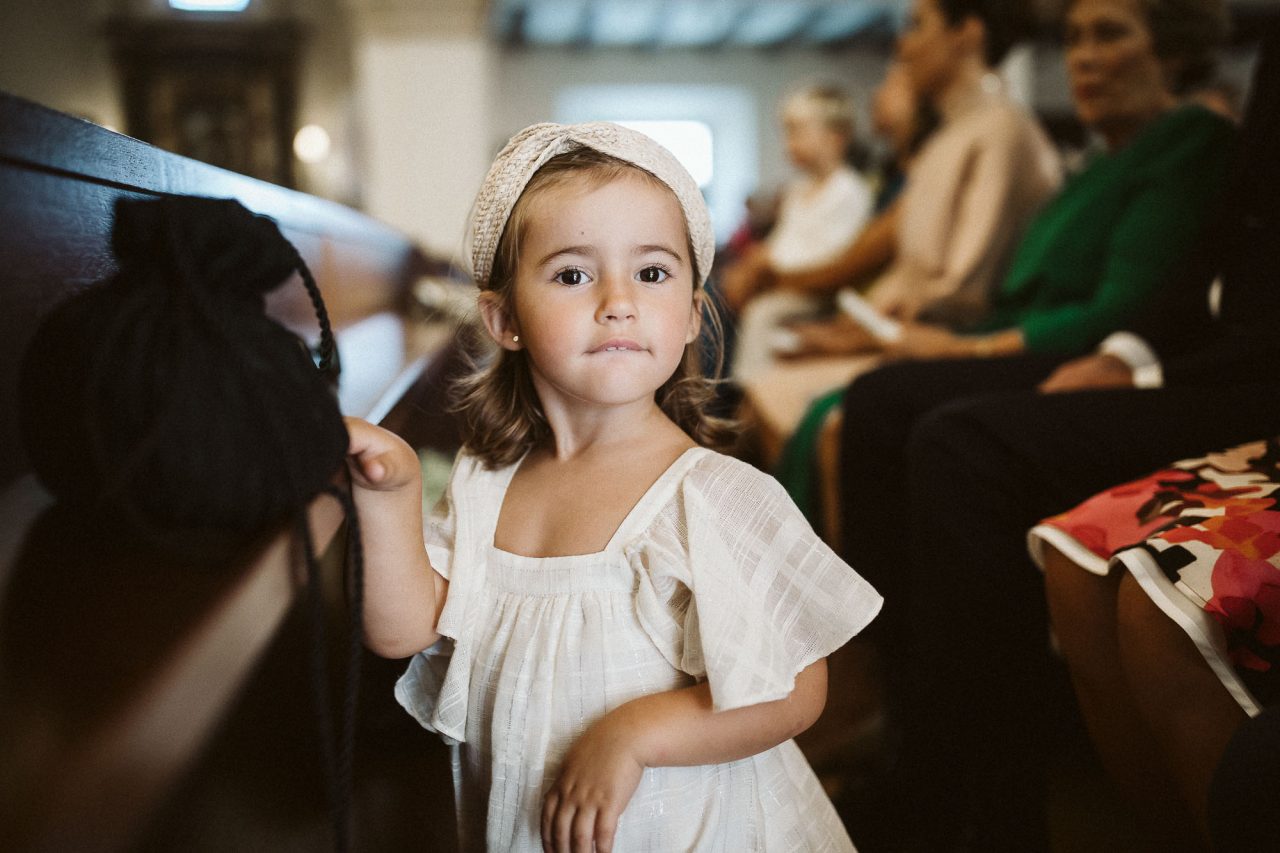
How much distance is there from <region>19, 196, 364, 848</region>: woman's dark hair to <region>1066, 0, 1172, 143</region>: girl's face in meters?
1.74

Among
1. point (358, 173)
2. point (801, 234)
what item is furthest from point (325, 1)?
point (801, 234)

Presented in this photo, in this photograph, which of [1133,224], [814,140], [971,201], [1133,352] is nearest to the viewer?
[1133,352]

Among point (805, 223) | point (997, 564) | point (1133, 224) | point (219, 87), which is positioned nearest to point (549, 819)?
point (997, 564)

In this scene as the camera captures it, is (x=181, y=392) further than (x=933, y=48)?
No

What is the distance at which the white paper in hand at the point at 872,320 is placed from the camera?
7.59ft

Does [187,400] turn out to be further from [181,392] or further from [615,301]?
[615,301]

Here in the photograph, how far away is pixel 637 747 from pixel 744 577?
0.14 m

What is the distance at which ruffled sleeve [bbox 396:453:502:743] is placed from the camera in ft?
2.50

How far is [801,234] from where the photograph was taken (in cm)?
356

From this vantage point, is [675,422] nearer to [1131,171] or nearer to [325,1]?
[1131,171]

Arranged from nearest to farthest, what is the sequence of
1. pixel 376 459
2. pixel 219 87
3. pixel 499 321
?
pixel 376 459, pixel 499 321, pixel 219 87

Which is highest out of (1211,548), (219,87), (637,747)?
(219,87)

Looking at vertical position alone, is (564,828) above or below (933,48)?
below

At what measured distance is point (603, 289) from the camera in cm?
74
